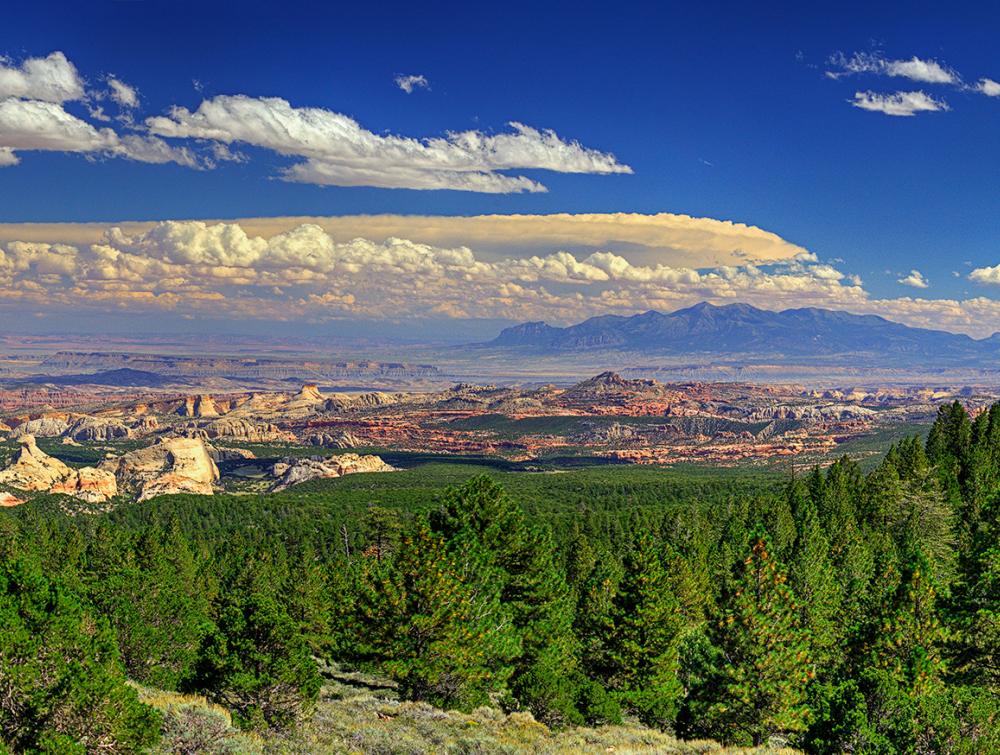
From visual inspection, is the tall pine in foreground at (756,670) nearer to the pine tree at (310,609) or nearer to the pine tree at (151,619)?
the pine tree at (151,619)

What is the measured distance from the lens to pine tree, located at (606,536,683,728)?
4609 centimetres

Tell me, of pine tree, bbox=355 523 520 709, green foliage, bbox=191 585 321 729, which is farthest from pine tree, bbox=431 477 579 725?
green foliage, bbox=191 585 321 729

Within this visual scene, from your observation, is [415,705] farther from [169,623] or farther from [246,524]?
[246,524]

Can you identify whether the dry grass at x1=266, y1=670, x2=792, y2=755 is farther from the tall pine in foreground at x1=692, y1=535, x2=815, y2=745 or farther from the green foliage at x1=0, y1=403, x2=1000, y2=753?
the tall pine in foreground at x1=692, y1=535, x2=815, y2=745

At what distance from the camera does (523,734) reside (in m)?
36.8

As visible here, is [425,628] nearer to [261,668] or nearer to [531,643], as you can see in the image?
[531,643]

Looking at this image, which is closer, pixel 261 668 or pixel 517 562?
pixel 261 668

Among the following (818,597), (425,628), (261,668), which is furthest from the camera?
(818,597)

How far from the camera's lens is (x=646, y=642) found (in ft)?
154

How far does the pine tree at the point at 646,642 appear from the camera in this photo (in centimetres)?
4609

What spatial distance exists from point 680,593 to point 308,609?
30686mm

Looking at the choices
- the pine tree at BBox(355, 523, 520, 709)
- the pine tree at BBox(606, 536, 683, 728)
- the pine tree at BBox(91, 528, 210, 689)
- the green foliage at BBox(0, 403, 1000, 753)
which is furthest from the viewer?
the pine tree at BBox(91, 528, 210, 689)

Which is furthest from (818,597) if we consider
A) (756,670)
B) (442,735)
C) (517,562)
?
(442,735)

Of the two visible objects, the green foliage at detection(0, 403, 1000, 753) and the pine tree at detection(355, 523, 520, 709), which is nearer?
the green foliage at detection(0, 403, 1000, 753)
